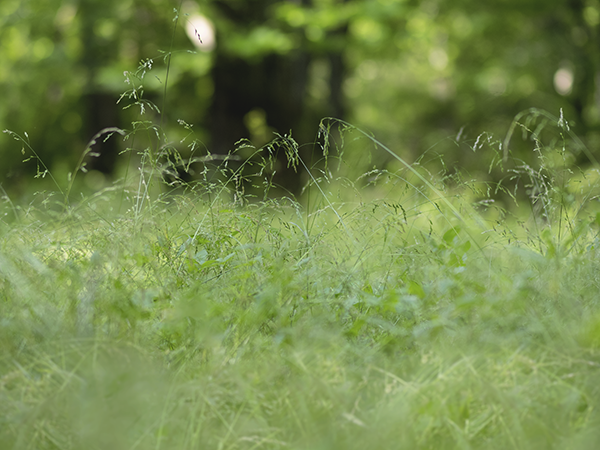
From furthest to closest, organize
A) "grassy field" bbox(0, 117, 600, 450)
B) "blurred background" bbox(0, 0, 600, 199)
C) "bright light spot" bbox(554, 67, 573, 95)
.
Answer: "bright light spot" bbox(554, 67, 573, 95) < "blurred background" bbox(0, 0, 600, 199) < "grassy field" bbox(0, 117, 600, 450)

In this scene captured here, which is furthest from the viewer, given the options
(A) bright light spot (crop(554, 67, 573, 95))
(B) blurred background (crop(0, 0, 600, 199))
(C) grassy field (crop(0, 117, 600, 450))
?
(A) bright light spot (crop(554, 67, 573, 95))

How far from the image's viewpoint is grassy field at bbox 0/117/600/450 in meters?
1.34

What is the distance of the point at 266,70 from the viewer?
8.19 metres

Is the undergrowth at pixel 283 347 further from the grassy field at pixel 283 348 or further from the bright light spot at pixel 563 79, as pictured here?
the bright light spot at pixel 563 79

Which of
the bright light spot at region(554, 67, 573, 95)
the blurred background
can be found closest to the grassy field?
the blurred background

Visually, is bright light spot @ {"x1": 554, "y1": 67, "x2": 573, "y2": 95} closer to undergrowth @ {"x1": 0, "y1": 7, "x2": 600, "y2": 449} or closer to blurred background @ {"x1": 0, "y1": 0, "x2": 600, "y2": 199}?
blurred background @ {"x1": 0, "y1": 0, "x2": 600, "y2": 199}

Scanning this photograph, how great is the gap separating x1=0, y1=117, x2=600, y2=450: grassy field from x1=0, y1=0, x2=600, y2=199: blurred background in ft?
13.6

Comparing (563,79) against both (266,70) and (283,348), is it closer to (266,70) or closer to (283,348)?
(266,70)

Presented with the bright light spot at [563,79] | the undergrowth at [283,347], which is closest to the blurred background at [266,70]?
the bright light spot at [563,79]

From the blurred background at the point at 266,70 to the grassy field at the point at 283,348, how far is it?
164 inches

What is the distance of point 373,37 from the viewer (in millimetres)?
8273

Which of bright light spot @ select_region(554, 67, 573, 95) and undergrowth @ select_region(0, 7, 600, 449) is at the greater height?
undergrowth @ select_region(0, 7, 600, 449)

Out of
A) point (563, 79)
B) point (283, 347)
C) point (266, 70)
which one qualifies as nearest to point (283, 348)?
point (283, 347)

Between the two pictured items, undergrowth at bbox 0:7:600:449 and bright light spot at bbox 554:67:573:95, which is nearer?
undergrowth at bbox 0:7:600:449
